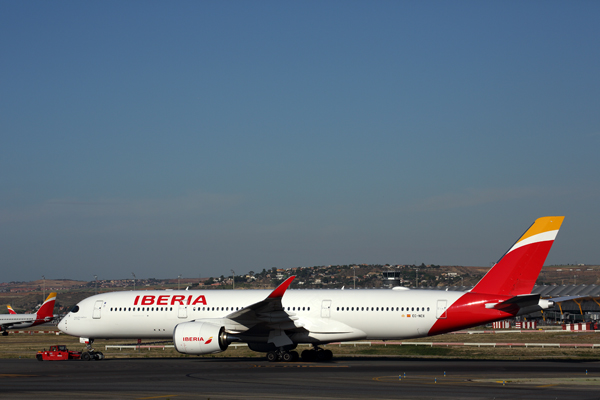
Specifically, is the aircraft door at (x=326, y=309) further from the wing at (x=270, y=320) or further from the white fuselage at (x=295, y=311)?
the wing at (x=270, y=320)

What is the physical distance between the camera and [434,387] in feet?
65.2

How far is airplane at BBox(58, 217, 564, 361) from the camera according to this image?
2872cm

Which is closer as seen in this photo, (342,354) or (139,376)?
(139,376)

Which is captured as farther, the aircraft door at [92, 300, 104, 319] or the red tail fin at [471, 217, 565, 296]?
the aircraft door at [92, 300, 104, 319]

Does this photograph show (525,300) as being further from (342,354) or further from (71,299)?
(71,299)

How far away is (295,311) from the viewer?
31062 mm

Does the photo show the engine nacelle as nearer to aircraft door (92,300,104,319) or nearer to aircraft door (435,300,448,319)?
aircraft door (92,300,104,319)

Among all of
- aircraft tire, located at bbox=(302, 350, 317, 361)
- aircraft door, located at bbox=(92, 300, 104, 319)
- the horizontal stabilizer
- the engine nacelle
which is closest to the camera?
the horizontal stabilizer

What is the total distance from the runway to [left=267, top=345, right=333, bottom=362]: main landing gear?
0.52 meters

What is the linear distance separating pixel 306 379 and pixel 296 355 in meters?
7.82

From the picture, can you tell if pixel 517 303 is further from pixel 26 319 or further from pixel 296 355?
pixel 26 319

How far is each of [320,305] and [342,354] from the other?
5.53 m

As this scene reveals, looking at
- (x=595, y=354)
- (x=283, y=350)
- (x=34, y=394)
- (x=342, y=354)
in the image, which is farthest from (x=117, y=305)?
(x=595, y=354)

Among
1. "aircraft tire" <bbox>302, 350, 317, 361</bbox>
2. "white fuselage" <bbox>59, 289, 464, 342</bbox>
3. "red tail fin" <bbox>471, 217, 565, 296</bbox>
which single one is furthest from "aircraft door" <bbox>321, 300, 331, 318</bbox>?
"red tail fin" <bbox>471, 217, 565, 296</bbox>
